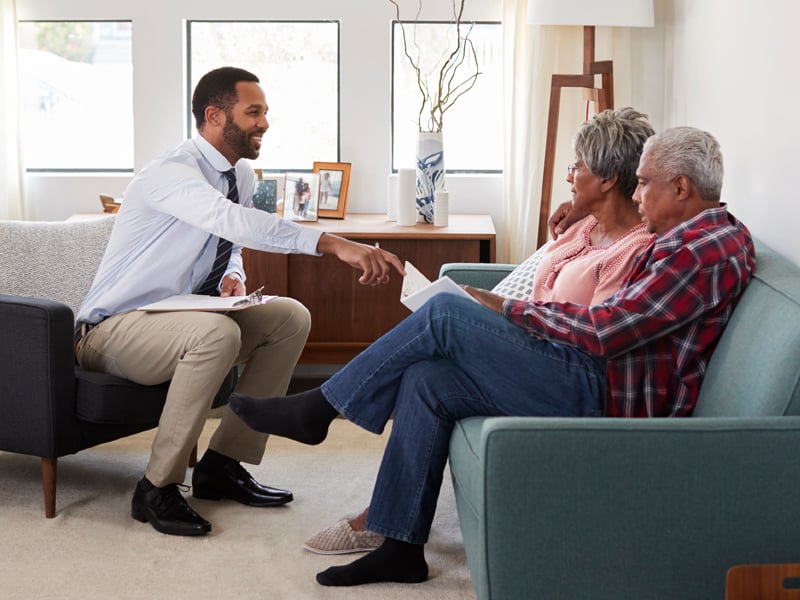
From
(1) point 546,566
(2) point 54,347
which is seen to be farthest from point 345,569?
(2) point 54,347

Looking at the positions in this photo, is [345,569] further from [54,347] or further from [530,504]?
[54,347]

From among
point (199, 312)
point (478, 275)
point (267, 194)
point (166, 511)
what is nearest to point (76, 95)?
point (267, 194)

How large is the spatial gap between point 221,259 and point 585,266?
3.70ft

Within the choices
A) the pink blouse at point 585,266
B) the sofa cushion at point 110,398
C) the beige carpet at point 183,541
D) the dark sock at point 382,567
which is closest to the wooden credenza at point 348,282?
the beige carpet at point 183,541

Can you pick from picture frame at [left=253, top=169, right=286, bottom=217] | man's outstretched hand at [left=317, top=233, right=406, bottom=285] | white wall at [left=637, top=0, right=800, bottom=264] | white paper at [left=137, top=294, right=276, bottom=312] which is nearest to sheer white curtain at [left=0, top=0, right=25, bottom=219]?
picture frame at [left=253, top=169, right=286, bottom=217]

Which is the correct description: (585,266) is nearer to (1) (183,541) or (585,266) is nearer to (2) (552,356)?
(2) (552,356)

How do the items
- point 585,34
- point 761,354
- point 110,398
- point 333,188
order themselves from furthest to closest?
point 333,188
point 585,34
point 110,398
point 761,354

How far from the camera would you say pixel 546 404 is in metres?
2.21

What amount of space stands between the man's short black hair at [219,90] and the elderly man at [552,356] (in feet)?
3.35

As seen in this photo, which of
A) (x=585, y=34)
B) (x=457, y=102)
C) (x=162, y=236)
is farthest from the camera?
(x=457, y=102)

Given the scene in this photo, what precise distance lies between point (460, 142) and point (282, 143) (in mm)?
752

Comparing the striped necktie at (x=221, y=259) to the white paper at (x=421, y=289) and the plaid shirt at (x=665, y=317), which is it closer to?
the white paper at (x=421, y=289)

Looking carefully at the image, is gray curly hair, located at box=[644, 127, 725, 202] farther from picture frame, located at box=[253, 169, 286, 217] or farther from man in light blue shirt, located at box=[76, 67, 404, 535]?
picture frame, located at box=[253, 169, 286, 217]

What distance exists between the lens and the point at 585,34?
373cm
